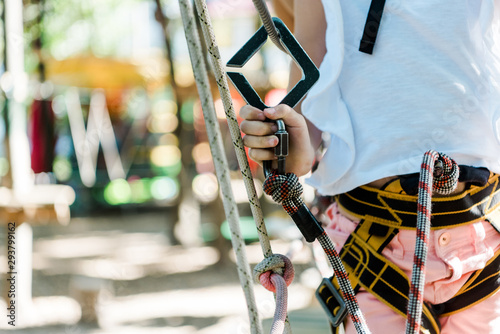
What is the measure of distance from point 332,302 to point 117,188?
27.9ft

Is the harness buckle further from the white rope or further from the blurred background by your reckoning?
the blurred background

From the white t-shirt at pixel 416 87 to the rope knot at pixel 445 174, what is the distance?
8 centimetres

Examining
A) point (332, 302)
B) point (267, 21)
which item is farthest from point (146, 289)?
point (267, 21)

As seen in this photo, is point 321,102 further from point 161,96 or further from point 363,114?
point 161,96

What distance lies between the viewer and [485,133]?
3.41 feet

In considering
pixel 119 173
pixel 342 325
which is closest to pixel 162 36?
pixel 119 173

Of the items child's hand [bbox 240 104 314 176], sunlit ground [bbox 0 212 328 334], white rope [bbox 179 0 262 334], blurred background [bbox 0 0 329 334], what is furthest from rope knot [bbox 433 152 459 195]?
sunlit ground [bbox 0 212 328 334]

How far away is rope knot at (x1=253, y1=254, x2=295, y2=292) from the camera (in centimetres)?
86

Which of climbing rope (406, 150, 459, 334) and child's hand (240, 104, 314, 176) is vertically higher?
child's hand (240, 104, 314, 176)

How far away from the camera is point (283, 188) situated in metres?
0.84

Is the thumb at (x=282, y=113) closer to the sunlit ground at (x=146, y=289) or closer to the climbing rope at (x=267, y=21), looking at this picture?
the climbing rope at (x=267, y=21)

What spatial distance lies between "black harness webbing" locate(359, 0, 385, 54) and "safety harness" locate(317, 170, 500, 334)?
27cm

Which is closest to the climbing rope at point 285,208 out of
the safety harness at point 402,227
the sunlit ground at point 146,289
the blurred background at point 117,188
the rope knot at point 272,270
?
the rope knot at point 272,270

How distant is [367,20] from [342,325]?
23.1 inches
